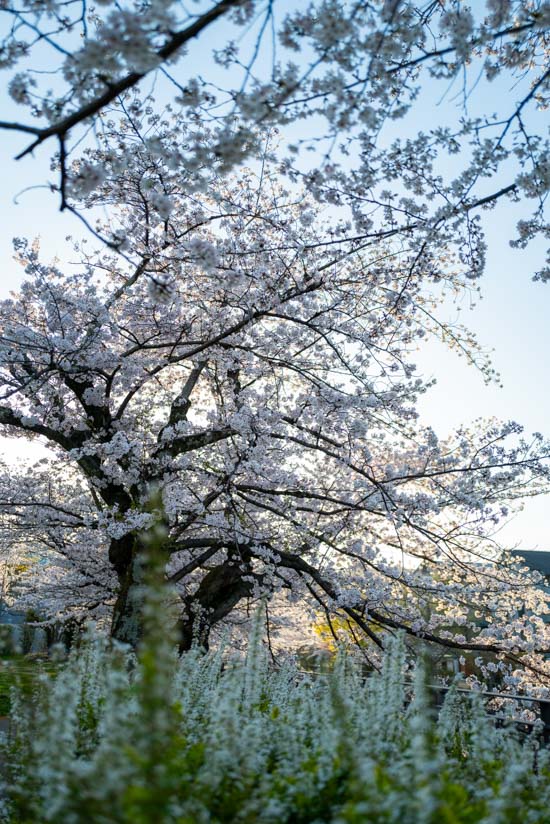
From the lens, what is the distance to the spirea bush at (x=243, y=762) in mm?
2041

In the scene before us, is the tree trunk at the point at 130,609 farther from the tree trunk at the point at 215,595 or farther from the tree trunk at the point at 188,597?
the tree trunk at the point at 215,595

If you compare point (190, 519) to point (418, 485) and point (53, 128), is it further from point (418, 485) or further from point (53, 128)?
point (53, 128)

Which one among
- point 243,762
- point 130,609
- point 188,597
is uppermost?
point 188,597

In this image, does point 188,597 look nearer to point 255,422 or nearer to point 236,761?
point 255,422

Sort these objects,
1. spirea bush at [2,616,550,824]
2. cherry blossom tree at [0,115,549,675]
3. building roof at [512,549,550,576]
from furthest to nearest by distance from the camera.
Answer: building roof at [512,549,550,576] → cherry blossom tree at [0,115,549,675] → spirea bush at [2,616,550,824]

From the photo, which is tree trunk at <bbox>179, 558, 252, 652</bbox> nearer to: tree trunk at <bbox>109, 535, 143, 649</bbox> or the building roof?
tree trunk at <bbox>109, 535, 143, 649</bbox>

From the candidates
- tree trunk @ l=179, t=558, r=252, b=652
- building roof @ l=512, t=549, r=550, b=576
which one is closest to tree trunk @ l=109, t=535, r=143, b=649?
tree trunk @ l=179, t=558, r=252, b=652

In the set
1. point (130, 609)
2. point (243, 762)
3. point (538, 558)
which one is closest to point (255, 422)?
point (130, 609)

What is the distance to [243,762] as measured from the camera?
291 cm

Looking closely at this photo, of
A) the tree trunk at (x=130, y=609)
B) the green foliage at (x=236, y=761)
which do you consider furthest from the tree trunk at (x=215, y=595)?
the green foliage at (x=236, y=761)

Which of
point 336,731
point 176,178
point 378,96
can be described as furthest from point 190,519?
point 336,731

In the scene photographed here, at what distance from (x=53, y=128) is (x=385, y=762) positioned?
328cm

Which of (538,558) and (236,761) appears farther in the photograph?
(538,558)

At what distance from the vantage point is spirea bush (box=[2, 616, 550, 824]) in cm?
204
